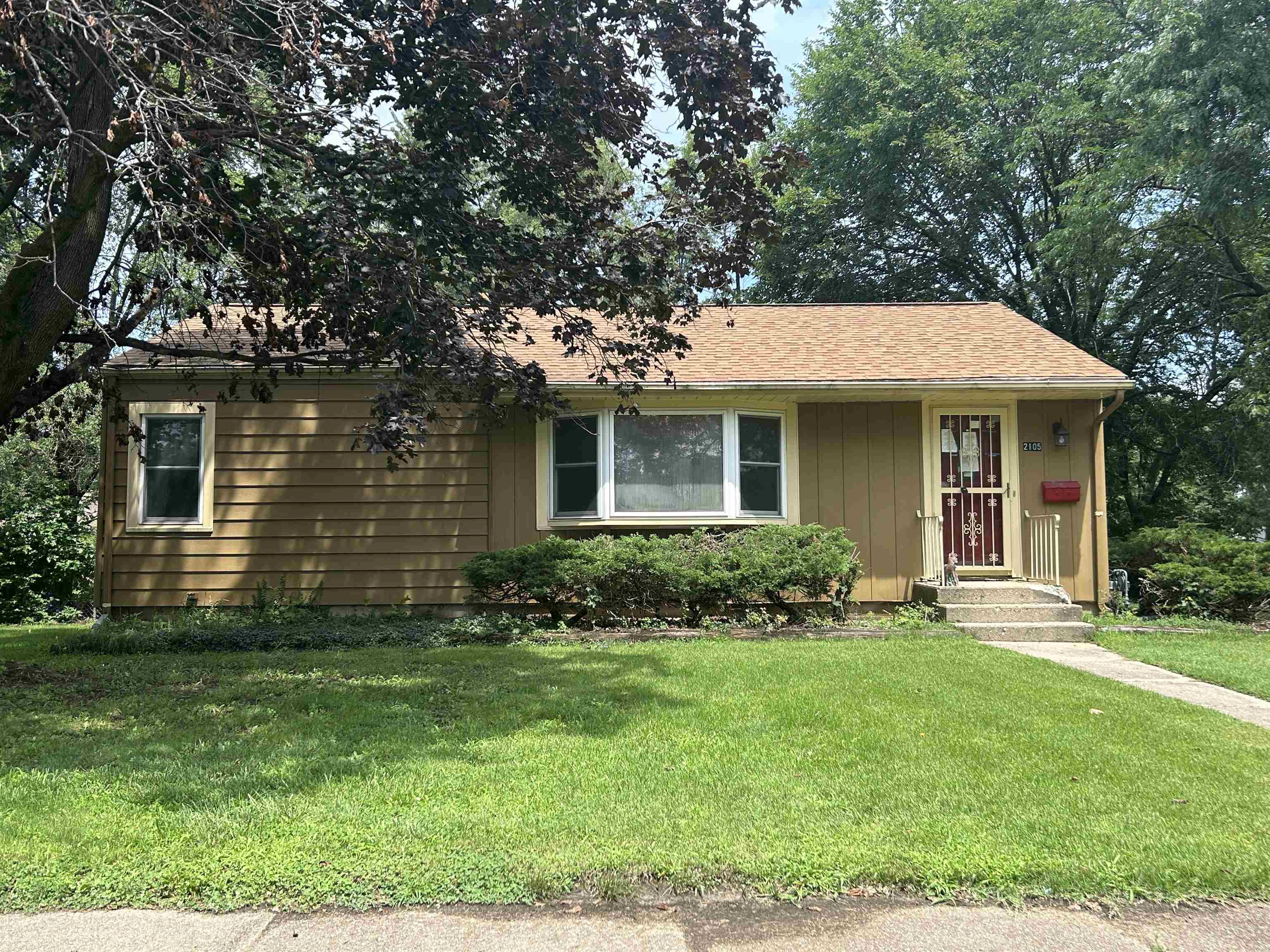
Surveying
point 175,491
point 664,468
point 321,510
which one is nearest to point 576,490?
point 664,468

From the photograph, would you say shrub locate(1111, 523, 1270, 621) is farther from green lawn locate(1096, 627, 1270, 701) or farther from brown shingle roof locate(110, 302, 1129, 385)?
brown shingle roof locate(110, 302, 1129, 385)

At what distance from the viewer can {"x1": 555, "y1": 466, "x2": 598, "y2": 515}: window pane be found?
10773 millimetres

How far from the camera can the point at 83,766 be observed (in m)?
4.45

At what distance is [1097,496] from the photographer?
1089cm

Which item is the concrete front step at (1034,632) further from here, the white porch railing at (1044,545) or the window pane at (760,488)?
the window pane at (760,488)

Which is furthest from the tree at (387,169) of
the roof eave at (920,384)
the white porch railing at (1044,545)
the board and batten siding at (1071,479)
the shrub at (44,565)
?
the shrub at (44,565)

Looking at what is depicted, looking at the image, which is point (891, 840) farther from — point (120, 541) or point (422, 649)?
point (120, 541)

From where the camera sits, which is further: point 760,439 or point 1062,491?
point 760,439

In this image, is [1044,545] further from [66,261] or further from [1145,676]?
[66,261]

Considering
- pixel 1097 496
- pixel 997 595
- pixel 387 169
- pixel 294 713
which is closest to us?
pixel 294 713

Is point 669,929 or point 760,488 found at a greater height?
point 760,488

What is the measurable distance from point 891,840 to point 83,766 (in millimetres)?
3898

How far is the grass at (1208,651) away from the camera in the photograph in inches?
269

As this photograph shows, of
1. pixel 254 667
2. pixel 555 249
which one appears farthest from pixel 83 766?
pixel 555 249
